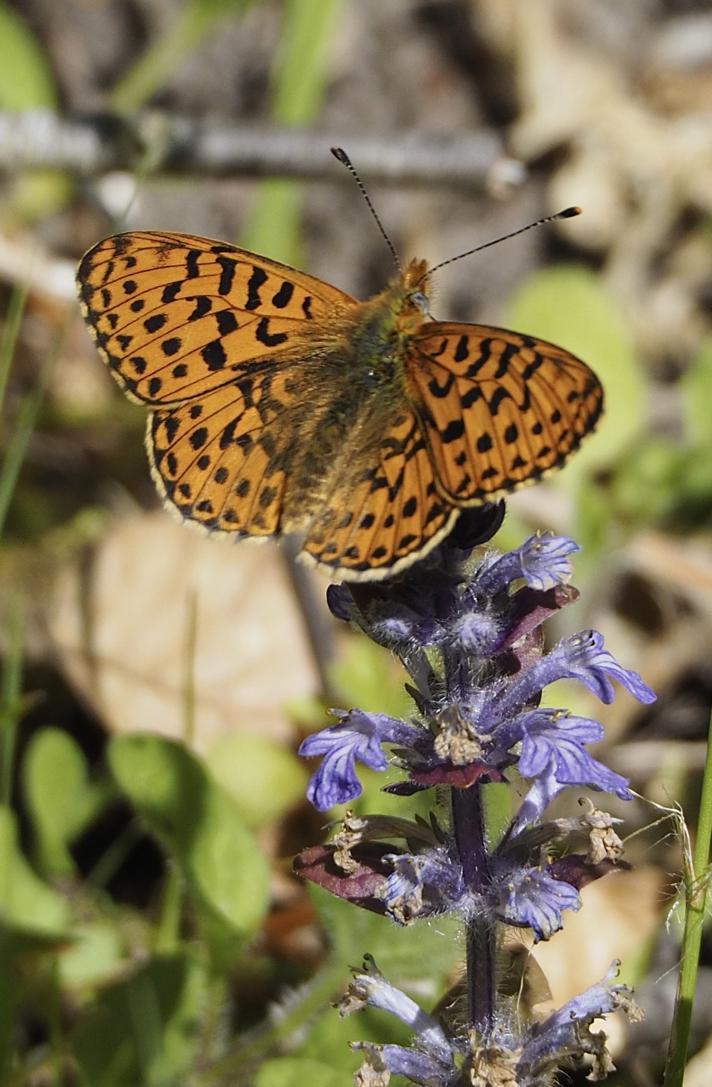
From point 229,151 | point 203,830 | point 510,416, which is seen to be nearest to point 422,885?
point 510,416

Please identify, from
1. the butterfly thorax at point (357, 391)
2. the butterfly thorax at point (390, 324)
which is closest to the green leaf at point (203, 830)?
the butterfly thorax at point (357, 391)

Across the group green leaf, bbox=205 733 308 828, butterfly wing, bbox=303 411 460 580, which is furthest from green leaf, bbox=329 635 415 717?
butterfly wing, bbox=303 411 460 580

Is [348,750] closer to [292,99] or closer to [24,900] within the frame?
[24,900]

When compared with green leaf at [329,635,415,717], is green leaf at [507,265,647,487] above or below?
above

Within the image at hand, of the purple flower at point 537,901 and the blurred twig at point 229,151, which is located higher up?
the blurred twig at point 229,151

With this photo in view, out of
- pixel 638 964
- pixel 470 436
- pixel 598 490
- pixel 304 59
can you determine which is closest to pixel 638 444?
pixel 598 490

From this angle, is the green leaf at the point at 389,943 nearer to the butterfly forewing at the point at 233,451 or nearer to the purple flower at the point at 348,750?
the purple flower at the point at 348,750

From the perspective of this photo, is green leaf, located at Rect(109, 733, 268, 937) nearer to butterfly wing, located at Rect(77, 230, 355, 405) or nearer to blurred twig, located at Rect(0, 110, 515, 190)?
butterfly wing, located at Rect(77, 230, 355, 405)
